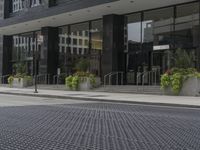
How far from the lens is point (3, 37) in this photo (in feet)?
171

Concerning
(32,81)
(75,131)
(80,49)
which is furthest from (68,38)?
(75,131)

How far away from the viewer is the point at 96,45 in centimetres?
3916

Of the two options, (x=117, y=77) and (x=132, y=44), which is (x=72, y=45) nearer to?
(x=132, y=44)

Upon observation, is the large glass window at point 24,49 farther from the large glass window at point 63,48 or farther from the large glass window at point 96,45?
the large glass window at point 96,45

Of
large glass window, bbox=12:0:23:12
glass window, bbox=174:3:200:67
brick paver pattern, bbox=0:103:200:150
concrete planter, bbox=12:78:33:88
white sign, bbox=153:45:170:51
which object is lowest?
brick paver pattern, bbox=0:103:200:150

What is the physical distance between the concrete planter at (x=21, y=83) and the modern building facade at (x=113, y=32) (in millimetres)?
1889

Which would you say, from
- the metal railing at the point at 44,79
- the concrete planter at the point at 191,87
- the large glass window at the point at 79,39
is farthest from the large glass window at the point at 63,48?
the concrete planter at the point at 191,87

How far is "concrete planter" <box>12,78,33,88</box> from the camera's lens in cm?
4184

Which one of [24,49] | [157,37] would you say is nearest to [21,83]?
[24,49]

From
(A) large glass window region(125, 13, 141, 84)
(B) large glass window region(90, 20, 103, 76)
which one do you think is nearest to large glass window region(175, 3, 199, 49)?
(A) large glass window region(125, 13, 141, 84)

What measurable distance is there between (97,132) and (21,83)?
32032mm

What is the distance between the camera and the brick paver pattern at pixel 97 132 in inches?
350

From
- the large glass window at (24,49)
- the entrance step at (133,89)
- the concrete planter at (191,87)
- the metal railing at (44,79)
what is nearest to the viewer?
the concrete planter at (191,87)

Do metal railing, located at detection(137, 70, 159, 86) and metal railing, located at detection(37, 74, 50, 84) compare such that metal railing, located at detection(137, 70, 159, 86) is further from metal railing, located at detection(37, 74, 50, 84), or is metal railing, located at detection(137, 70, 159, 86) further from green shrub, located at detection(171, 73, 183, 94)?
metal railing, located at detection(37, 74, 50, 84)
